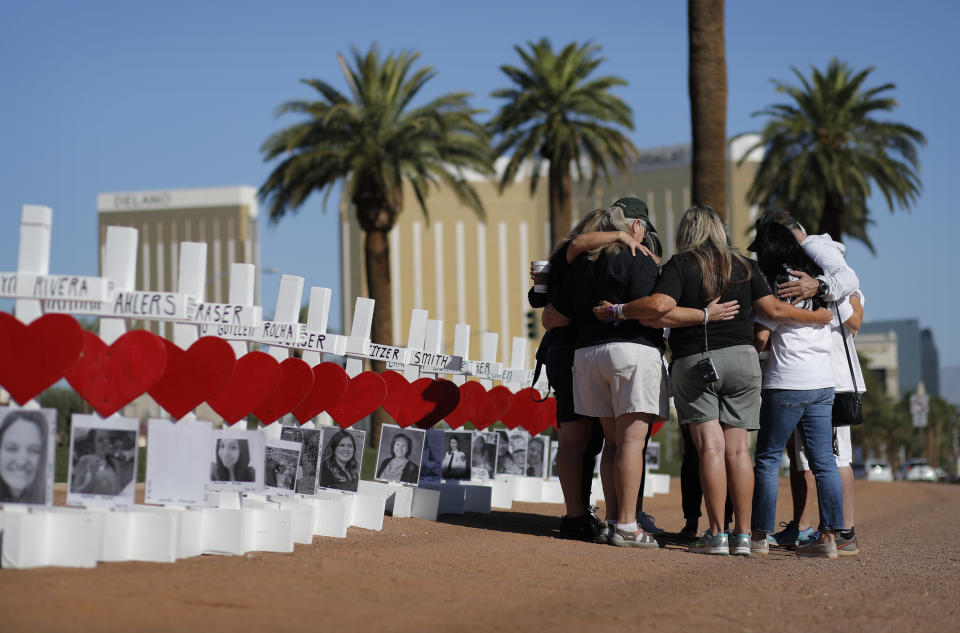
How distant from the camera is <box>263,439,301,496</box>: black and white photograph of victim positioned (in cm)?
601

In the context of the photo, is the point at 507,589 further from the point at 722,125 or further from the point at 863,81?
the point at 863,81

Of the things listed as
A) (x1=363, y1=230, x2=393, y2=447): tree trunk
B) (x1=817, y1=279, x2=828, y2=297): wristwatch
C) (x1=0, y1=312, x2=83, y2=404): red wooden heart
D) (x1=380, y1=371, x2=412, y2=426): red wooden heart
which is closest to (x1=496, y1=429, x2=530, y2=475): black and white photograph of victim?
(x1=380, y1=371, x2=412, y2=426): red wooden heart

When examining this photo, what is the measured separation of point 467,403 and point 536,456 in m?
2.03

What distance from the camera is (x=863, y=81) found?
2908 cm

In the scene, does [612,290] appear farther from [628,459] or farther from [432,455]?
[432,455]

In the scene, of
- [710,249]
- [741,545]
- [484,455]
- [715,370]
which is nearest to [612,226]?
[710,249]

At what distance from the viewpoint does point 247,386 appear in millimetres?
5891

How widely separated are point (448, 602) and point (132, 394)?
1.66m

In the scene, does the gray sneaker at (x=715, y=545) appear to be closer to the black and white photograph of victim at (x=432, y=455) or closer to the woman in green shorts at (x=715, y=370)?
the woman in green shorts at (x=715, y=370)

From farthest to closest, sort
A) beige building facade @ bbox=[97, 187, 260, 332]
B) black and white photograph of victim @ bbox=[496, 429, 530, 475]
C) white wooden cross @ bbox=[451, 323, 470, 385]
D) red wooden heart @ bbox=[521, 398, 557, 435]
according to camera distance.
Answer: beige building facade @ bbox=[97, 187, 260, 332] < red wooden heart @ bbox=[521, 398, 557, 435] < black and white photograph of victim @ bbox=[496, 429, 530, 475] < white wooden cross @ bbox=[451, 323, 470, 385]

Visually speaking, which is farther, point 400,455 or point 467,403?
point 467,403

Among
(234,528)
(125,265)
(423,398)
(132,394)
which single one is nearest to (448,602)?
(234,528)

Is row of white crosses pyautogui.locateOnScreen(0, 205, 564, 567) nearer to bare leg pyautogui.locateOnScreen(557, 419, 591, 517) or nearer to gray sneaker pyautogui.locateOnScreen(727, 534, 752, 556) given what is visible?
bare leg pyautogui.locateOnScreen(557, 419, 591, 517)

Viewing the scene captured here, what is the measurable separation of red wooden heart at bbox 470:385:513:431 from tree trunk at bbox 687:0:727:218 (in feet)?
19.5
